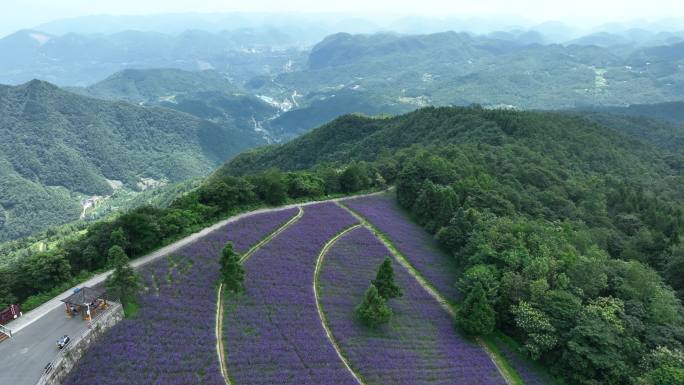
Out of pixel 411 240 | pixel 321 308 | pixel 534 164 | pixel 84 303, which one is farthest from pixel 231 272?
pixel 534 164

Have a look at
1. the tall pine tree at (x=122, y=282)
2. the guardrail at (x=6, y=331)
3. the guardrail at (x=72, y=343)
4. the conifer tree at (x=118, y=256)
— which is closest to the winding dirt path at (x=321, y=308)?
the tall pine tree at (x=122, y=282)

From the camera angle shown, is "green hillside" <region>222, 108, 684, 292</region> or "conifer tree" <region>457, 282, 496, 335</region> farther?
"green hillside" <region>222, 108, 684, 292</region>

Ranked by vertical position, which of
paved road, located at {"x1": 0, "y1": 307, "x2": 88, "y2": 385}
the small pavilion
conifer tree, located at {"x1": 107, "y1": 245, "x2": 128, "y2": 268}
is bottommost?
paved road, located at {"x1": 0, "y1": 307, "x2": 88, "y2": 385}

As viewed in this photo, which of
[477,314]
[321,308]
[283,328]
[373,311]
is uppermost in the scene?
[283,328]

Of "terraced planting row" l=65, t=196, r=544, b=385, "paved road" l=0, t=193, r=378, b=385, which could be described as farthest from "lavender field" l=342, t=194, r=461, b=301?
"paved road" l=0, t=193, r=378, b=385

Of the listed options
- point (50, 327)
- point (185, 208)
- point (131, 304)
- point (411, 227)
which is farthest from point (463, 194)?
point (50, 327)

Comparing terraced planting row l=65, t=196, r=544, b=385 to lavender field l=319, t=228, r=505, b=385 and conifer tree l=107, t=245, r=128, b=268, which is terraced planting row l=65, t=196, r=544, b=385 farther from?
conifer tree l=107, t=245, r=128, b=268

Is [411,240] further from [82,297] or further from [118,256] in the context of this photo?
[82,297]
